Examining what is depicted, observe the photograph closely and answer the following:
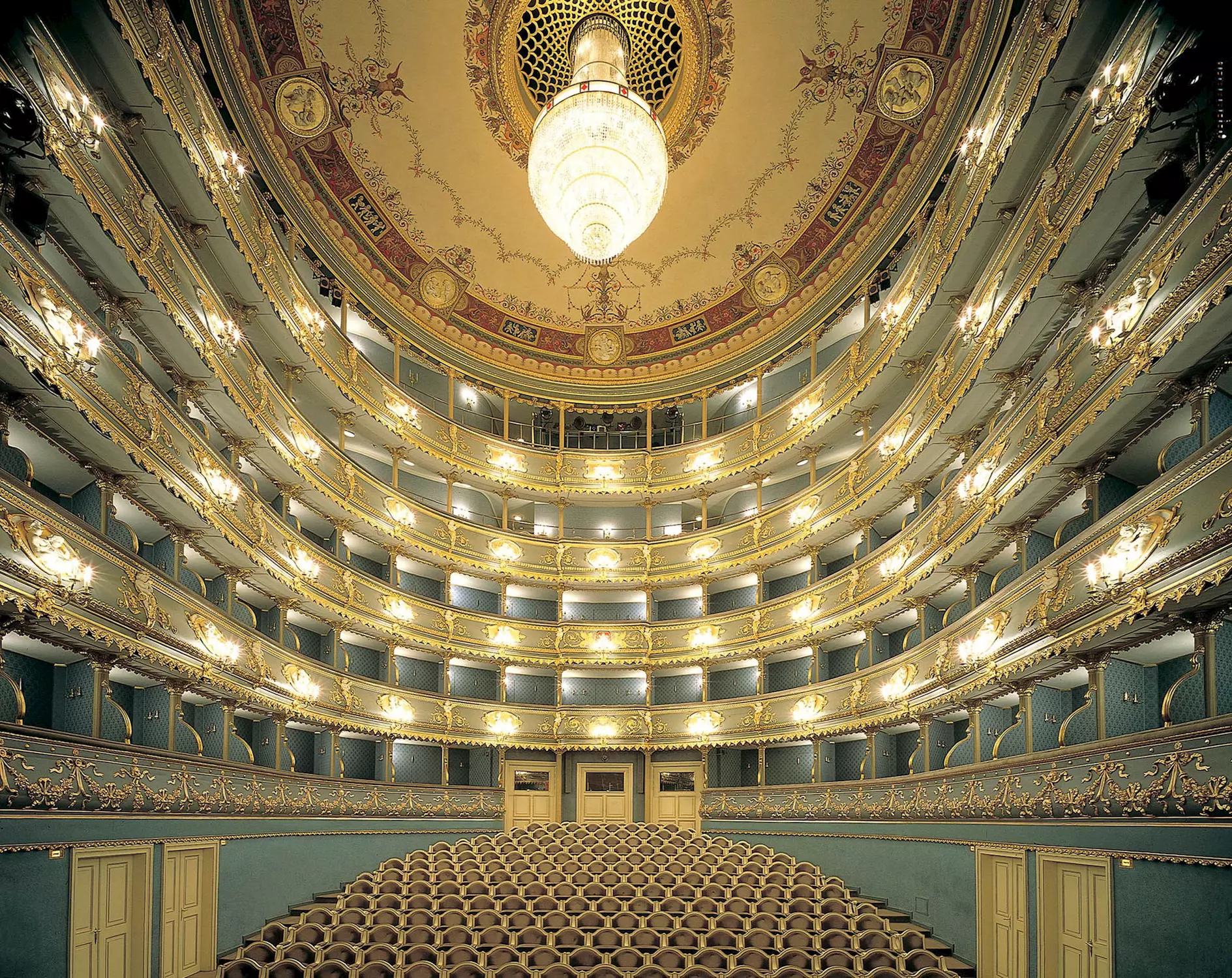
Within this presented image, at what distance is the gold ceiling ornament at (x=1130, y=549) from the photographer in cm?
801

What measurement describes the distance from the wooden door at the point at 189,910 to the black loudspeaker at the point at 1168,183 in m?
13.8

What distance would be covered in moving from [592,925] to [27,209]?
10364 mm

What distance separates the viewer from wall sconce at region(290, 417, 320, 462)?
1678 cm

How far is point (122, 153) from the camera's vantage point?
10414mm

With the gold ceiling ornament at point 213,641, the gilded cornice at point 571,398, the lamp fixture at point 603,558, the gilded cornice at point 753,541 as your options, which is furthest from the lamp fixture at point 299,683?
the lamp fixture at point 603,558

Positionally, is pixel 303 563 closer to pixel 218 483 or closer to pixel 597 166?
pixel 218 483

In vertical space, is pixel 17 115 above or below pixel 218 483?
above

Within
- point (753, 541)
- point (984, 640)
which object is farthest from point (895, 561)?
point (753, 541)

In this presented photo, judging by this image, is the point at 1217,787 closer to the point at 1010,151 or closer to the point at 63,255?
the point at 1010,151

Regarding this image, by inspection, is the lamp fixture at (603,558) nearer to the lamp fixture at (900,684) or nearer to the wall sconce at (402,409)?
the wall sconce at (402,409)

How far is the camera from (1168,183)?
821cm

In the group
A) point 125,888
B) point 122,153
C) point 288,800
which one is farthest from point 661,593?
point 122,153

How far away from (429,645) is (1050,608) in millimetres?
14290

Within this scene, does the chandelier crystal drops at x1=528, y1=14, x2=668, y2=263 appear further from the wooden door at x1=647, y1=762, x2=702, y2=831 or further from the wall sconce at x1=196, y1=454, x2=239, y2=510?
the wooden door at x1=647, y1=762, x2=702, y2=831
